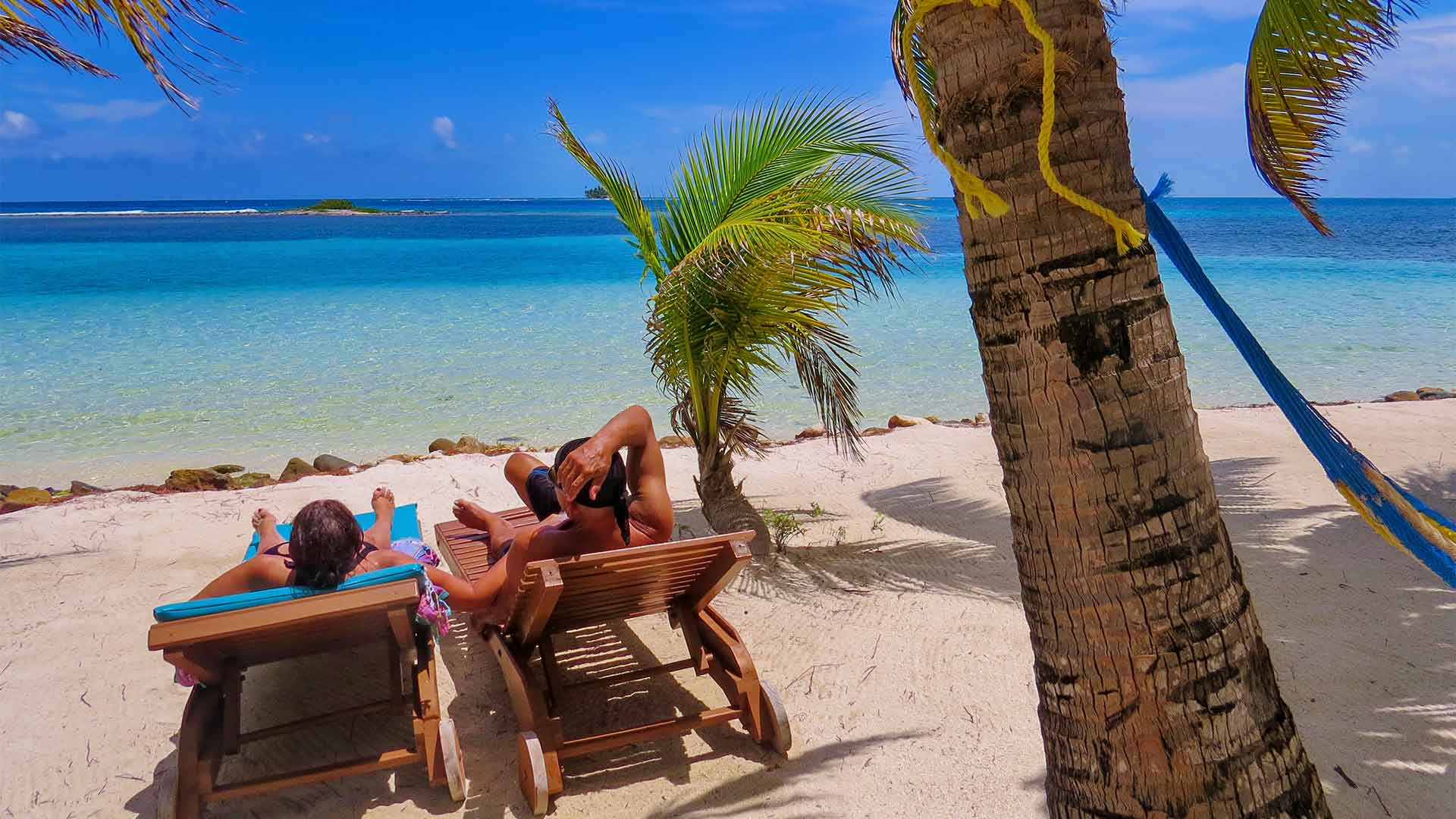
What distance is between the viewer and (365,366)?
1197cm

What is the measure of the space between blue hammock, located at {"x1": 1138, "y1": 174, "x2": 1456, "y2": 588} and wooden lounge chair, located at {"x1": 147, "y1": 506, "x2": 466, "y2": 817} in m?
2.44

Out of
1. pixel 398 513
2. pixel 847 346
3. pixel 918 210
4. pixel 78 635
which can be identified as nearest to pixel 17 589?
pixel 78 635

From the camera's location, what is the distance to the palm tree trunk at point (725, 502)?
500 centimetres

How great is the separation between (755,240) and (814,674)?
1.93 metres

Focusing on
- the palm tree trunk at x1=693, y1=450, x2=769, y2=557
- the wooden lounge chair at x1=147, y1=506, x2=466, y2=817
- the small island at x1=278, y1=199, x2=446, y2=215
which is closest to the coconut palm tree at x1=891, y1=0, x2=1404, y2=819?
the wooden lounge chair at x1=147, y1=506, x2=466, y2=817

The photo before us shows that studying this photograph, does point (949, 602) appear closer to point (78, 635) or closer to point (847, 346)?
point (847, 346)

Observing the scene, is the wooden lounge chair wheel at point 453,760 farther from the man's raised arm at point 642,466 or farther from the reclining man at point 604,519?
the man's raised arm at point 642,466

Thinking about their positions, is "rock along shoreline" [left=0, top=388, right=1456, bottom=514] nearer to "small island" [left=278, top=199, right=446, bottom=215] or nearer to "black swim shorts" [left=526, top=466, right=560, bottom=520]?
"black swim shorts" [left=526, top=466, right=560, bottom=520]

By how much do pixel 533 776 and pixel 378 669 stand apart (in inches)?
51.2

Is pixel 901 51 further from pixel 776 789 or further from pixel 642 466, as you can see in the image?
pixel 776 789

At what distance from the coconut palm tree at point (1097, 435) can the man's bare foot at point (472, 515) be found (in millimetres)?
3131

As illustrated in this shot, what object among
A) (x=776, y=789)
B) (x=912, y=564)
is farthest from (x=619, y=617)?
(x=912, y=564)

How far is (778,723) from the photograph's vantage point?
3.13m

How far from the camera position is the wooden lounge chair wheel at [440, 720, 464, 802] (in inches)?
116
